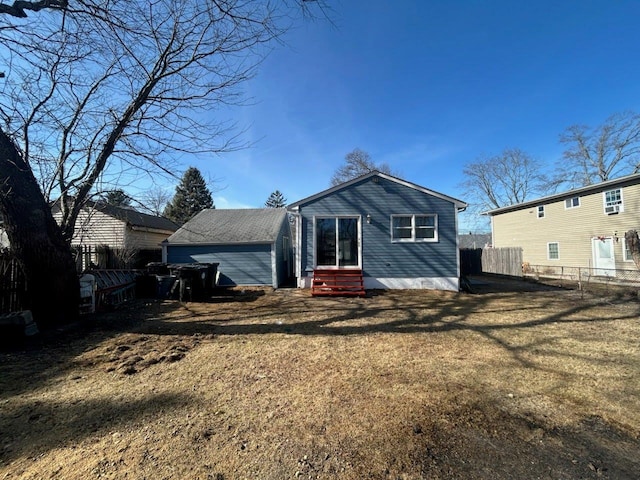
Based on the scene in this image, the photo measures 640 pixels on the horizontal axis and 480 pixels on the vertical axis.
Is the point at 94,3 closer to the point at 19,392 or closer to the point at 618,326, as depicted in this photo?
the point at 19,392

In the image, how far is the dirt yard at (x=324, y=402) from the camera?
2.17 m

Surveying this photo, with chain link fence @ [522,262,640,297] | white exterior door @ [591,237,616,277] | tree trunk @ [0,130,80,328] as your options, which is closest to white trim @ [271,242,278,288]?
tree trunk @ [0,130,80,328]

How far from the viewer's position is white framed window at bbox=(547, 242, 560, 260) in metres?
17.0

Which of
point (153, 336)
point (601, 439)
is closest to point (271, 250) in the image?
point (153, 336)

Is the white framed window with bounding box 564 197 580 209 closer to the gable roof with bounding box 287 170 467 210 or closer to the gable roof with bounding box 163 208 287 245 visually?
the gable roof with bounding box 287 170 467 210

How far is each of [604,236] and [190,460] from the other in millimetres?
19293

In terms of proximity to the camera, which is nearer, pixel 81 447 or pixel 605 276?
pixel 81 447

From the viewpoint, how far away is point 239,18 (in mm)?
5062

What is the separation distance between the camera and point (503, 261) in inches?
701

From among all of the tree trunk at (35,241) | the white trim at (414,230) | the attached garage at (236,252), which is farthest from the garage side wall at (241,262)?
the tree trunk at (35,241)

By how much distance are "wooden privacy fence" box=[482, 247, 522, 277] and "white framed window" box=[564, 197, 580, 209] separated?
349cm

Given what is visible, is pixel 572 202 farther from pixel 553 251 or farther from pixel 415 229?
pixel 415 229

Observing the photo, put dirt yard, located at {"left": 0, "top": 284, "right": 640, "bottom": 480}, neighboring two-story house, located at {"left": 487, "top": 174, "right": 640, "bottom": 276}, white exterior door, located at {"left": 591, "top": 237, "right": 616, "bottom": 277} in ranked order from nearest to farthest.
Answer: dirt yard, located at {"left": 0, "top": 284, "right": 640, "bottom": 480}
neighboring two-story house, located at {"left": 487, "top": 174, "right": 640, "bottom": 276}
white exterior door, located at {"left": 591, "top": 237, "right": 616, "bottom": 277}

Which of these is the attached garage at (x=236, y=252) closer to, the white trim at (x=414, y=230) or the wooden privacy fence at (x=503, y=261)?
the white trim at (x=414, y=230)
